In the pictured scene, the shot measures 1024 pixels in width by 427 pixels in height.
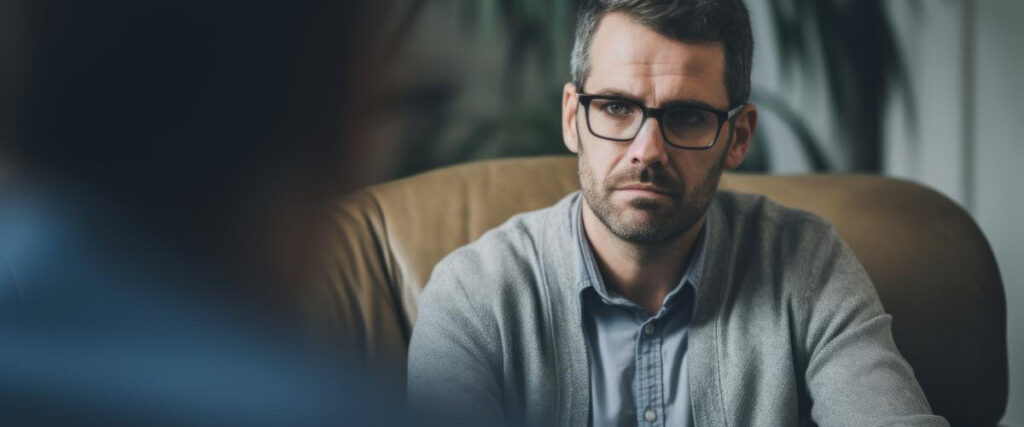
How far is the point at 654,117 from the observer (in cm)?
106

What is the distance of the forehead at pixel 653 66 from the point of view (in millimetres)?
1074

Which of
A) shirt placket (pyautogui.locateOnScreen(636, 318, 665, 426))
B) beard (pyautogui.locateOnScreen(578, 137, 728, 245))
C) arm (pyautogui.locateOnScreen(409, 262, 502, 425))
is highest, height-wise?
beard (pyautogui.locateOnScreen(578, 137, 728, 245))

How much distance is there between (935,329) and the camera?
140 cm

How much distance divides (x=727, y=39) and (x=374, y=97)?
978mm

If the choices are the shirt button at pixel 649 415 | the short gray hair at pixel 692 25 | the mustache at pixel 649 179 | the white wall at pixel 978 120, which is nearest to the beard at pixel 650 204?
the mustache at pixel 649 179

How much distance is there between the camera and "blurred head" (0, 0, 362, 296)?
18 cm

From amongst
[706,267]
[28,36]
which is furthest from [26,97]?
[706,267]

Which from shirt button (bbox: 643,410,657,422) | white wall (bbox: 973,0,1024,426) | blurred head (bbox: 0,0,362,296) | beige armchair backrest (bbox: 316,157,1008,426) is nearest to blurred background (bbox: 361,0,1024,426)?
white wall (bbox: 973,0,1024,426)

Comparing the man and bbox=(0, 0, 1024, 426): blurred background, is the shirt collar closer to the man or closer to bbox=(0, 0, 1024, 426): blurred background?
the man

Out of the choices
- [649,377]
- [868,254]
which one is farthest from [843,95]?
[649,377]

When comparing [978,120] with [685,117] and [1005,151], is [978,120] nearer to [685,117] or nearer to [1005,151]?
[1005,151]

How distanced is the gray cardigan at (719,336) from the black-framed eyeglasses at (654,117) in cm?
18

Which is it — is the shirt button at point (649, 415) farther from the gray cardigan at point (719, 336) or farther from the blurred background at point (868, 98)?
the blurred background at point (868, 98)

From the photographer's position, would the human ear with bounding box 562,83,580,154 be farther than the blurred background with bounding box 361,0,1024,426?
No
